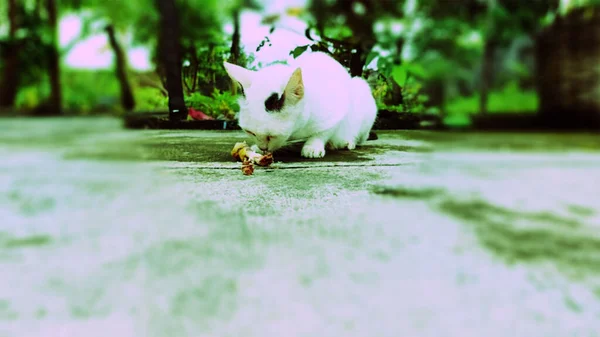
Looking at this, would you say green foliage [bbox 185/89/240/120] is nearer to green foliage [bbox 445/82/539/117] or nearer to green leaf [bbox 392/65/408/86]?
green leaf [bbox 392/65/408/86]

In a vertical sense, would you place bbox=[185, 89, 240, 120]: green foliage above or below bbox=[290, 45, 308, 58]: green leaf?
below

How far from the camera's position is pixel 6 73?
938 cm

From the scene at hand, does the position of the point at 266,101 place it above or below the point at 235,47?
below

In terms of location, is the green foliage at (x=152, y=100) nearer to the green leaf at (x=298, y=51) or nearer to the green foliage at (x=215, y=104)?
the green foliage at (x=215, y=104)

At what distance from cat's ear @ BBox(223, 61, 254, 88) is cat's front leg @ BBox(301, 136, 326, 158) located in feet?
0.80

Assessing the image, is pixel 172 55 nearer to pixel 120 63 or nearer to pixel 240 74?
pixel 240 74

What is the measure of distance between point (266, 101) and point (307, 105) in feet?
0.43

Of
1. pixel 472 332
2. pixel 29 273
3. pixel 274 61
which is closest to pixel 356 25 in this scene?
pixel 274 61

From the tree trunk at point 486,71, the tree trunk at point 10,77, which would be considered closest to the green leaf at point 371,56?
the tree trunk at point 486,71

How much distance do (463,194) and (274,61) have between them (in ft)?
143

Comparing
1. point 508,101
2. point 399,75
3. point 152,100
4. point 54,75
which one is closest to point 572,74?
point 508,101

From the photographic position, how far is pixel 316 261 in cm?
4894

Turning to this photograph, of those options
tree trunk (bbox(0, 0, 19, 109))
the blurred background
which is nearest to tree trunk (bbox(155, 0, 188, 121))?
the blurred background

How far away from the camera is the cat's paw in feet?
4.59
